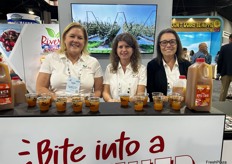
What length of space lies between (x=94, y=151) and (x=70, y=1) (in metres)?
3.16

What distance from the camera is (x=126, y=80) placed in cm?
195

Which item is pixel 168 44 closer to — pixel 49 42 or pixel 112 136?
pixel 112 136

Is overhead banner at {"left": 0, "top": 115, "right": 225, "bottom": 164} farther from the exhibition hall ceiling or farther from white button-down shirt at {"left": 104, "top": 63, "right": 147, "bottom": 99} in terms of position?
the exhibition hall ceiling

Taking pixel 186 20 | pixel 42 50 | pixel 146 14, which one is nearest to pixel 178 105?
pixel 146 14

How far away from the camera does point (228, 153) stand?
131 cm

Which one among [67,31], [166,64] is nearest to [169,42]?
[166,64]

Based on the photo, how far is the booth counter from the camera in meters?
1.15

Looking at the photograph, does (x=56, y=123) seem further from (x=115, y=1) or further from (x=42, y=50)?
(x=42, y=50)

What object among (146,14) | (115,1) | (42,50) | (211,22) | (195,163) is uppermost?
(211,22)

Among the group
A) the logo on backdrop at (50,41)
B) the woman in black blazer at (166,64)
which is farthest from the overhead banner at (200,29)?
the woman in black blazer at (166,64)

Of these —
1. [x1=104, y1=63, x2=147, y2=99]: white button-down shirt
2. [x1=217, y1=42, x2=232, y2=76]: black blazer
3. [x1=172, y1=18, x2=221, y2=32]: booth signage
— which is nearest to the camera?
[x1=104, y1=63, x2=147, y2=99]: white button-down shirt

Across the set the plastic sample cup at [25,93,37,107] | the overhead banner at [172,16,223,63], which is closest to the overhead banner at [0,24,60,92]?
the plastic sample cup at [25,93,37,107]

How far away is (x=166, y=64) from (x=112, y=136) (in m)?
1.09

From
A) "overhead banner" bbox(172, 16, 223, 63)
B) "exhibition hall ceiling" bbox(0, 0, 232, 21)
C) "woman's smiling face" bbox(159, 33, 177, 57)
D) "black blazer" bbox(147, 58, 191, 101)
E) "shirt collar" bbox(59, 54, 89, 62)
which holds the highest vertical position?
"exhibition hall ceiling" bbox(0, 0, 232, 21)
